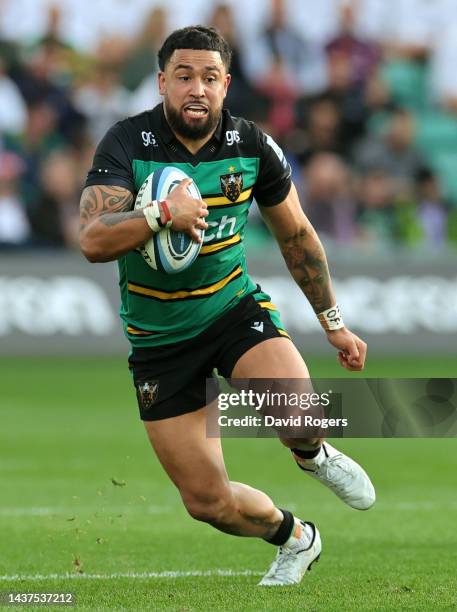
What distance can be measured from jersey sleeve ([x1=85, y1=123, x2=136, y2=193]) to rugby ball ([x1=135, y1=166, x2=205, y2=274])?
0.36ft

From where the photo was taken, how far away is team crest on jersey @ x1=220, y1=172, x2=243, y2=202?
607 cm

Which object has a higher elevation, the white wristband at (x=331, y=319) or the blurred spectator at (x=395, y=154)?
the white wristband at (x=331, y=319)

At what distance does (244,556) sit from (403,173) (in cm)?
1393

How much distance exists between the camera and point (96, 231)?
18.0 ft

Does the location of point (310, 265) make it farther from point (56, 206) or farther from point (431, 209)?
point (431, 209)

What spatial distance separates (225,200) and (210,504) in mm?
1453

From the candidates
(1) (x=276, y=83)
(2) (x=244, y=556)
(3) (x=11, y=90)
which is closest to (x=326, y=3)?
(1) (x=276, y=83)

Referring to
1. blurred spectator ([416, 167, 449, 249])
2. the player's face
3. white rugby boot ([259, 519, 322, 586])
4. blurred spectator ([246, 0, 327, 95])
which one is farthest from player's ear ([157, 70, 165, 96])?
blurred spectator ([246, 0, 327, 95])

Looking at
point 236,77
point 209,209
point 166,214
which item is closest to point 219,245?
point 209,209

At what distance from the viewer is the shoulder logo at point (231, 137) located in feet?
20.1

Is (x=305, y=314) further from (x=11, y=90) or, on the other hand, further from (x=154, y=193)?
(x=154, y=193)

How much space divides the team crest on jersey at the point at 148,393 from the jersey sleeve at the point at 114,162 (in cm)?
98

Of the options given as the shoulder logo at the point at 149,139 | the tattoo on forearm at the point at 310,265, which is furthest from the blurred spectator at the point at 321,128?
the shoulder logo at the point at 149,139

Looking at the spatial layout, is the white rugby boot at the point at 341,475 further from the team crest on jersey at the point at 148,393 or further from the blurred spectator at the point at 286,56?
the blurred spectator at the point at 286,56
